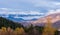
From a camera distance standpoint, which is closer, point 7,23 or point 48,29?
point 48,29

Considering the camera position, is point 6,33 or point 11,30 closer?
point 6,33

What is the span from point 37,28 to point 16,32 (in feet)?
2.76

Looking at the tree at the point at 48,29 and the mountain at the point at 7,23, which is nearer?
the tree at the point at 48,29

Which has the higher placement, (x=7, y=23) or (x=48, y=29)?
(x=7, y=23)

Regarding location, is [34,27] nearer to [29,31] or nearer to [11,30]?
[29,31]

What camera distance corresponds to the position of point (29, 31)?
23.5ft

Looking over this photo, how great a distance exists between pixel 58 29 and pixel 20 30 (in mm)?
1437

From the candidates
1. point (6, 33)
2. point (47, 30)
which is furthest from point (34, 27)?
point (6, 33)

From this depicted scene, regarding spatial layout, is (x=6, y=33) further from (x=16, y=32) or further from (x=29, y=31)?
(x=29, y=31)

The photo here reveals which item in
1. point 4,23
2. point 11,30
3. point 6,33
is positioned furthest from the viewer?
point 4,23

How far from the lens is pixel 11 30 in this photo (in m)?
7.26

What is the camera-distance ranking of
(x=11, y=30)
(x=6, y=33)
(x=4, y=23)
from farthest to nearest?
(x=4, y=23)
(x=11, y=30)
(x=6, y=33)

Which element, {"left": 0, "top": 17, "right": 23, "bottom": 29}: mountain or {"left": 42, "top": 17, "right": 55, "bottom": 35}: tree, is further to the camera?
{"left": 0, "top": 17, "right": 23, "bottom": 29}: mountain

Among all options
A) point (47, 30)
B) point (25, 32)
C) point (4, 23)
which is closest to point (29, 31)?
point (25, 32)
